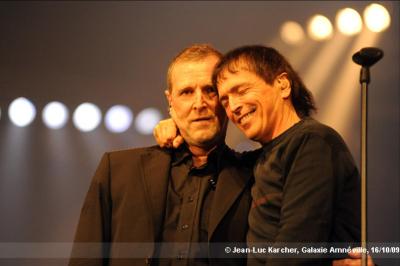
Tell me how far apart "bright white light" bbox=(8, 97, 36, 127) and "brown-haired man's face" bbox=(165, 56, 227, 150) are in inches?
40.8

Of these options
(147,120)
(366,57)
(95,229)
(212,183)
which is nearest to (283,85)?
(366,57)

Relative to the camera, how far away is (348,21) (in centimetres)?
304

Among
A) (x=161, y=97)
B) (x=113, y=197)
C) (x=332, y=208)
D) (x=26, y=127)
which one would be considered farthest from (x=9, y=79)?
(x=332, y=208)

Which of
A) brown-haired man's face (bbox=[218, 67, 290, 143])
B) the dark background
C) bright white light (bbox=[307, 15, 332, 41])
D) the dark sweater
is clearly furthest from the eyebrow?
bright white light (bbox=[307, 15, 332, 41])

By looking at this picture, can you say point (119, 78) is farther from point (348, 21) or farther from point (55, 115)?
point (348, 21)

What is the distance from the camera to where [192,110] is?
199 cm

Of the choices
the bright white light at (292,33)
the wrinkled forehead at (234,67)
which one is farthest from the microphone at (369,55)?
the bright white light at (292,33)

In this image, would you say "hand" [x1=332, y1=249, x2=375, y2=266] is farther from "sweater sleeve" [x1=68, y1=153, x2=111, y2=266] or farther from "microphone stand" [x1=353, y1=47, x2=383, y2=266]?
"sweater sleeve" [x1=68, y1=153, x2=111, y2=266]

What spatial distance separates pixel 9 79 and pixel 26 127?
24 cm

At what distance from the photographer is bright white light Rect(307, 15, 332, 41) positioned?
3.05 metres

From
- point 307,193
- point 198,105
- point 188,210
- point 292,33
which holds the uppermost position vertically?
point 292,33

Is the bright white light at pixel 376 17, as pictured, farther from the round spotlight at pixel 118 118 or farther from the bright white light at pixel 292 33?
the round spotlight at pixel 118 118

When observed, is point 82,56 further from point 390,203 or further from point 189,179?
point 390,203

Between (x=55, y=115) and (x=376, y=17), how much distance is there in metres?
1.68
